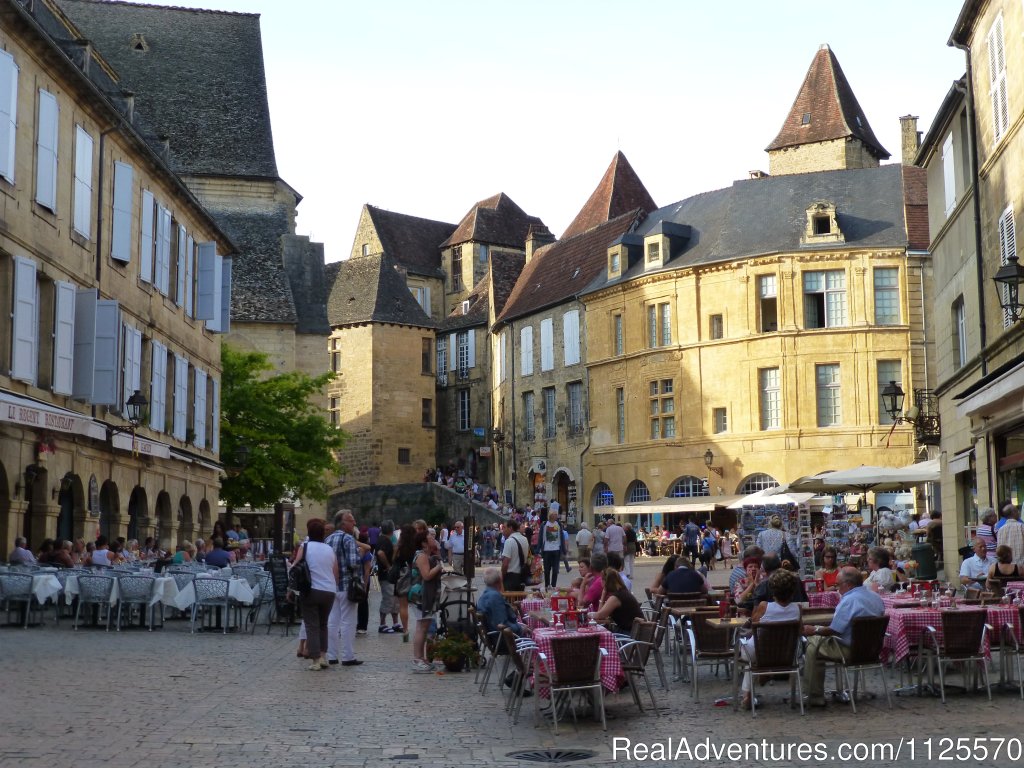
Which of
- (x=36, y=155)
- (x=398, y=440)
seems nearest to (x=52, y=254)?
(x=36, y=155)

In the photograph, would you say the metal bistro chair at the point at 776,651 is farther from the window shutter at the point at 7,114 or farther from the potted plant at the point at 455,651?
the window shutter at the point at 7,114

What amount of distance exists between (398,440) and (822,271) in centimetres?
2484

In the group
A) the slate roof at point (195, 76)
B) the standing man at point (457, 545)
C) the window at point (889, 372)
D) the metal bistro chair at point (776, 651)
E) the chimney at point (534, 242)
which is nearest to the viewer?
the metal bistro chair at point (776, 651)

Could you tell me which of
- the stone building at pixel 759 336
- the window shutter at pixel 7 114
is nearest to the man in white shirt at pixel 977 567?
the window shutter at pixel 7 114

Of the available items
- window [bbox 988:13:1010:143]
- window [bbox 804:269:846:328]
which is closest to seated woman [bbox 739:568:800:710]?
window [bbox 988:13:1010:143]

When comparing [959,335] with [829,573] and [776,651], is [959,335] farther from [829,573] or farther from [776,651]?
[776,651]

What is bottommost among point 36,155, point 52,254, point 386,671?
point 386,671

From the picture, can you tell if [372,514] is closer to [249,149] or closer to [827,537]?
[249,149]

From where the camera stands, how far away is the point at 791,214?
43.4 meters

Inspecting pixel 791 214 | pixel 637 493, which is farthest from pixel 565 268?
pixel 791 214

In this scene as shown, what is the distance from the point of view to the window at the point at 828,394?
4138cm

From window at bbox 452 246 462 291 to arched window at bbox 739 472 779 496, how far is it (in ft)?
114

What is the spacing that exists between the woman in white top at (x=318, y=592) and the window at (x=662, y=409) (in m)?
32.0

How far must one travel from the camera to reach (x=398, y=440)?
6119 cm
